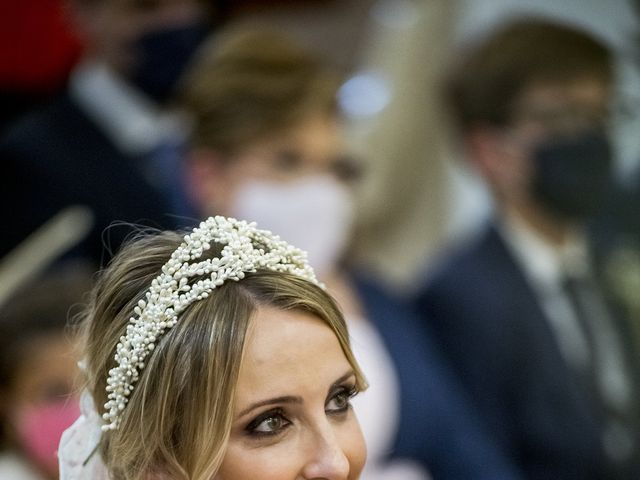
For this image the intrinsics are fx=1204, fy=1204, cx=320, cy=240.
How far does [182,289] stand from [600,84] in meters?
3.38

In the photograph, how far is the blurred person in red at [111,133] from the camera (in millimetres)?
3798

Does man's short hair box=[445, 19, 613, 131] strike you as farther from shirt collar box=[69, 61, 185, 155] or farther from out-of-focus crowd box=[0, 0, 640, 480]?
shirt collar box=[69, 61, 185, 155]


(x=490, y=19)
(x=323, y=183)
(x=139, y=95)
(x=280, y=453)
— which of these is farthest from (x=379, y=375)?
(x=490, y=19)

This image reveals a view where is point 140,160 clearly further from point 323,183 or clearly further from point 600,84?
point 600,84

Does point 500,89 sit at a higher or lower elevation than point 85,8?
lower

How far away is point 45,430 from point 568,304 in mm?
2217

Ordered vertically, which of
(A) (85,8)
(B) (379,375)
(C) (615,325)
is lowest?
(C) (615,325)

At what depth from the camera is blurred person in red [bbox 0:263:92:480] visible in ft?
10.5

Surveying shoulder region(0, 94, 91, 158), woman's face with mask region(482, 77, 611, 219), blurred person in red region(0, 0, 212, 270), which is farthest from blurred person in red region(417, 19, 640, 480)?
shoulder region(0, 94, 91, 158)

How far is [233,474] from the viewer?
1.94 meters

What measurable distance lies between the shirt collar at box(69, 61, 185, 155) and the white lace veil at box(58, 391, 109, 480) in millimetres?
1983

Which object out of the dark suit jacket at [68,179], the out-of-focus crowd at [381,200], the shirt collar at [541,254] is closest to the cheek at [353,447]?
the out-of-focus crowd at [381,200]

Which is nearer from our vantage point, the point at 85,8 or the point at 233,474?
the point at 233,474

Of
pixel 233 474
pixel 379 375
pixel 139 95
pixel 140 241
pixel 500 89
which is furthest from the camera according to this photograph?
pixel 500 89
